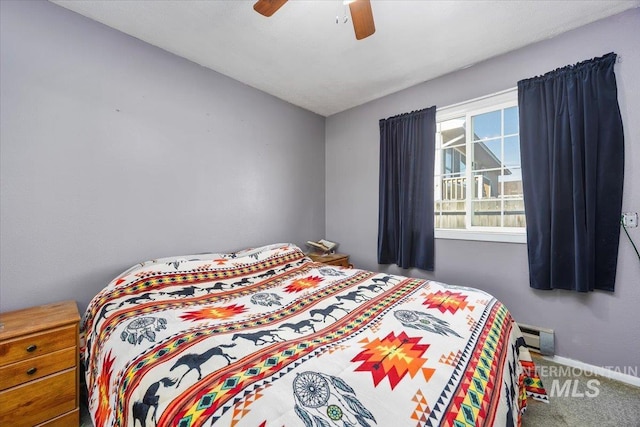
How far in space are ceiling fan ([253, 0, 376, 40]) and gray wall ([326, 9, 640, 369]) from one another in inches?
42.9

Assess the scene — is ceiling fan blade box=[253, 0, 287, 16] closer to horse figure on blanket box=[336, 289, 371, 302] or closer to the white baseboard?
horse figure on blanket box=[336, 289, 371, 302]

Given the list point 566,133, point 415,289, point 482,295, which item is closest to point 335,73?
point 566,133

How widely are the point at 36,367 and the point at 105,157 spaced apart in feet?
4.43

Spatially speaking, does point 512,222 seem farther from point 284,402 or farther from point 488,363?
point 284,402

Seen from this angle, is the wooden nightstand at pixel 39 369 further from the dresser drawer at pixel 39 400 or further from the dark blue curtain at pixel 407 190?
the dark blue curtain at pixel 407 190

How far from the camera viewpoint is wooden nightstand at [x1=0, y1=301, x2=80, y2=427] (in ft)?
4.21

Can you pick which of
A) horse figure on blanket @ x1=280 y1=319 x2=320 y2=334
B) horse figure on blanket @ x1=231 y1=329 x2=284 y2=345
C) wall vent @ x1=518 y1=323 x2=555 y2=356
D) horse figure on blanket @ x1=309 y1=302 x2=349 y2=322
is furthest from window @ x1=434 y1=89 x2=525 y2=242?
horse figure on blanket @ x1=231 y1=329 x2=284 y2=345

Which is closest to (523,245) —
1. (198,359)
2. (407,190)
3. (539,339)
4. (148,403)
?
(539,339)

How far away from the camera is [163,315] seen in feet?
4.46

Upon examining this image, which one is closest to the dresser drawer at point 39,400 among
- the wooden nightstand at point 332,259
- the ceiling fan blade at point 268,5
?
the wooden nightstand at point 332,259

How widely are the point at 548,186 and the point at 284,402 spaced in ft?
8.07

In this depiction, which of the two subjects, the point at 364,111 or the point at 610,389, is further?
the point at 364,111

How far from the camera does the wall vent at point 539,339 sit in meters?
2.09

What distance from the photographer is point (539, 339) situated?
213 cm
